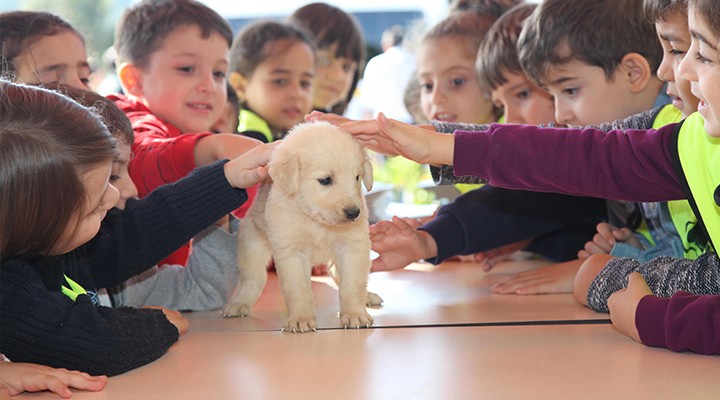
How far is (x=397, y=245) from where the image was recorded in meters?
2.25

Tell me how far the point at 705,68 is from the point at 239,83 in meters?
2.27

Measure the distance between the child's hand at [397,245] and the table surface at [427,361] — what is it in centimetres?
32

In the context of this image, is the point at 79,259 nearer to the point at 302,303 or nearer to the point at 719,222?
the point at 302,303

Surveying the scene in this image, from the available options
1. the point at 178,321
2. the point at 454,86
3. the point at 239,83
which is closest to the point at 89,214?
the point at 178,321

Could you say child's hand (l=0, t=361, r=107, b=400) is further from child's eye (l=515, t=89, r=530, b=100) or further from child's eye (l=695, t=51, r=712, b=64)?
child's eye (l=515, t=89, r=530, b=100)

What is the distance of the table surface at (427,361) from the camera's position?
4.09 ft

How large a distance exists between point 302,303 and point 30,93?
66 cm

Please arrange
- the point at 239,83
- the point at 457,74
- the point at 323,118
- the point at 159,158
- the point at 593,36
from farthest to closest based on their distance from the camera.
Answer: the point at 239,83, the point at 457,74, the point at 593,36, the point at 159,158, the point at 323,118

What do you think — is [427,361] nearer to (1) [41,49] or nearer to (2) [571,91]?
(2) [571,91]

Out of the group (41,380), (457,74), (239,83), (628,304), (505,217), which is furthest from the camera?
(239,83)

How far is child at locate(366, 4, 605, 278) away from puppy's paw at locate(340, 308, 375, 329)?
54cm

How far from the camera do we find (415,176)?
489cm

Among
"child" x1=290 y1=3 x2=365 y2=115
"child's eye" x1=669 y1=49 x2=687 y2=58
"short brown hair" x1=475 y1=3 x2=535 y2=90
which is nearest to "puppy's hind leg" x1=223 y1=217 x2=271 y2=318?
"child's eye" x1=669 y1=49 x2=687 y2=58

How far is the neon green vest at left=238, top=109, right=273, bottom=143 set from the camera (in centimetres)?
327
